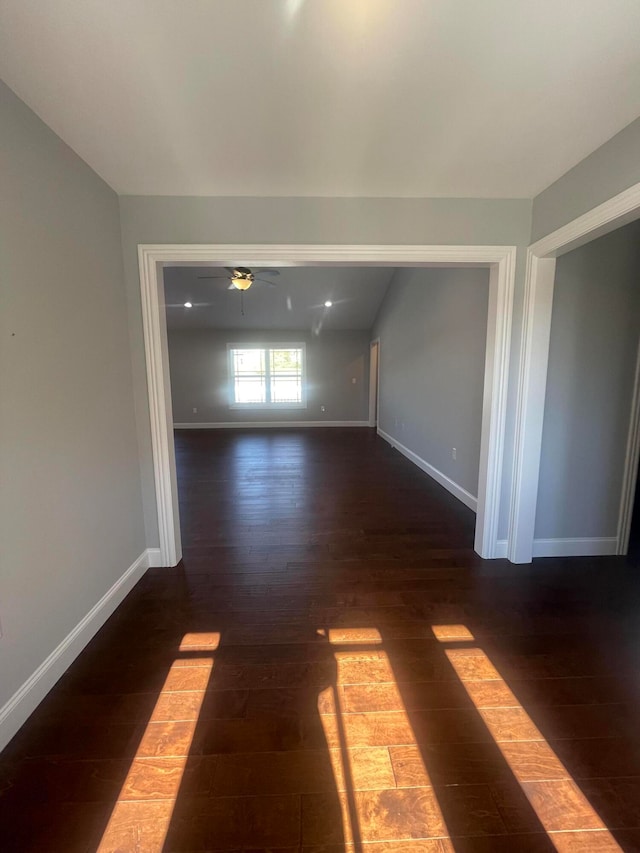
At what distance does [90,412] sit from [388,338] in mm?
5498

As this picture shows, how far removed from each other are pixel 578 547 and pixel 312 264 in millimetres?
2783

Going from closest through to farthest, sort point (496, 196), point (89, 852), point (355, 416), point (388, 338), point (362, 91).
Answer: point (89, 852), point (362, 91), point (496, 196), point (388, 338), point (355, 416)

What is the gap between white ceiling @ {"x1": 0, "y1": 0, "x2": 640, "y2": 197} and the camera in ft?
3.42

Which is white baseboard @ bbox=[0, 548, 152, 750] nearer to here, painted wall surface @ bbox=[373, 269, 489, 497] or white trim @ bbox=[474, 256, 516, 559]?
white trim @ bbox=[474, 256, 516, 559]

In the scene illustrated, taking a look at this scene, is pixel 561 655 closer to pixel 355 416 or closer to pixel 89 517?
pixel 89 517

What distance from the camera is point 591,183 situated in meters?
1.67

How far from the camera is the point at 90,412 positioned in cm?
173

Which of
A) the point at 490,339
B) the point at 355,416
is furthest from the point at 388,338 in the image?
the point at 490,339

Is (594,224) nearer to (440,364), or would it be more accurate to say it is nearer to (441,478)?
(440,364)

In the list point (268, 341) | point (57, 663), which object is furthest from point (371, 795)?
point (268, 341)

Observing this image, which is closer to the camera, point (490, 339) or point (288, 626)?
point (288, 626)

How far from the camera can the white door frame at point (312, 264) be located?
2057mm

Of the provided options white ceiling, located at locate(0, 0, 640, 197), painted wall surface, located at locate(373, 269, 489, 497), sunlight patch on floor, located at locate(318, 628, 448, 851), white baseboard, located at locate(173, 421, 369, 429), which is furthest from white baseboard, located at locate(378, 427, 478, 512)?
white ceiling, located at locate(0, 0, 640, 197)

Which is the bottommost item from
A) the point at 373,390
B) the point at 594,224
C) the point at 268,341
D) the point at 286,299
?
the point at 373,390
